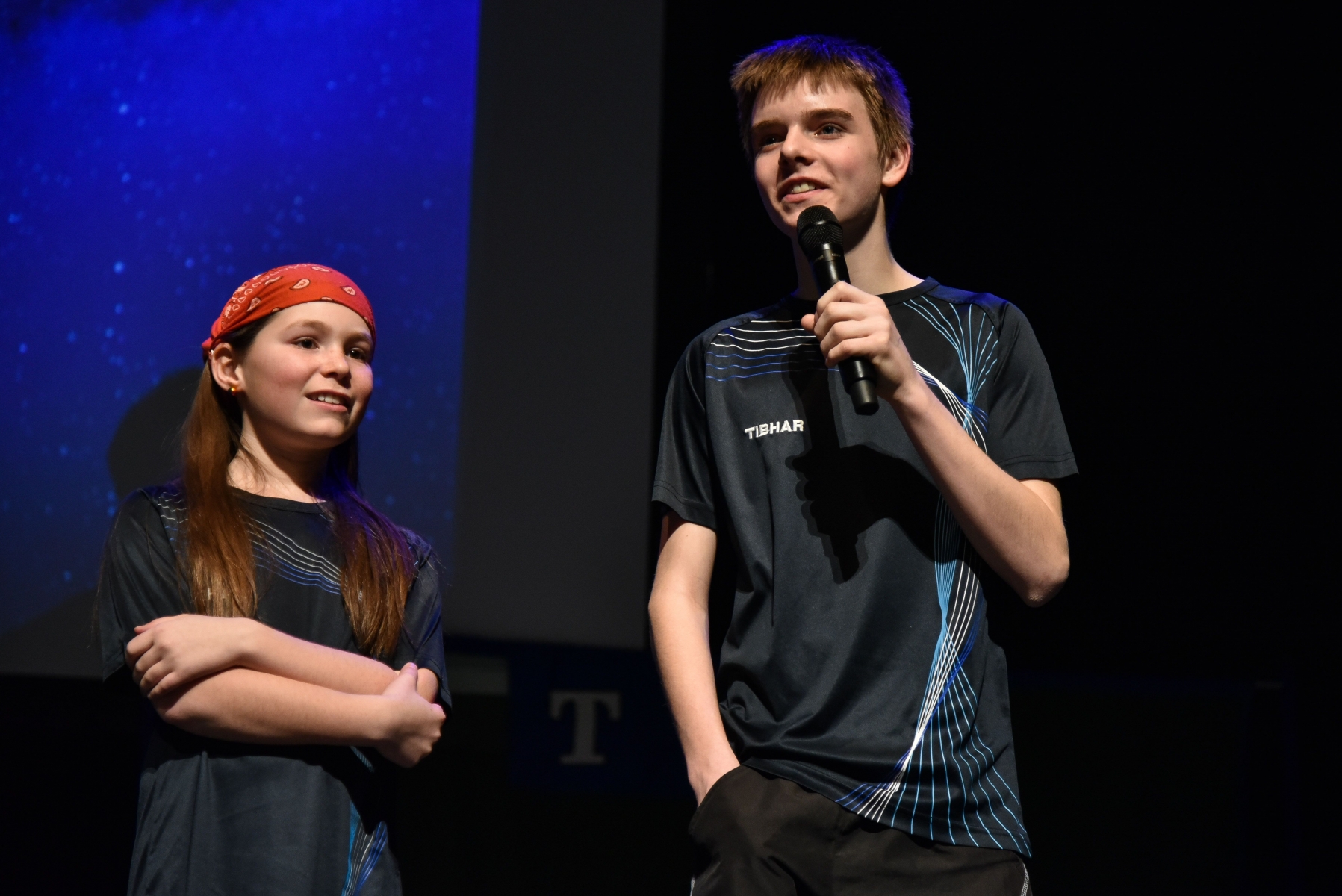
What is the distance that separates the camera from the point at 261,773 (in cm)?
142

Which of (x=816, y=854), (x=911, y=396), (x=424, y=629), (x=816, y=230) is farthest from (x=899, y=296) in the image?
(x=424, y=629)

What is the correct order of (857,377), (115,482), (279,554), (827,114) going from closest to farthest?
(857,377)
(827,114)
(279,554)
(115,482)

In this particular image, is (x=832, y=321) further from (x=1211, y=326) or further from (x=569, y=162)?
(x=1211, y=326)

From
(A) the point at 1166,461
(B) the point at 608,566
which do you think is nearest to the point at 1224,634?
(A) the point at 1166,461

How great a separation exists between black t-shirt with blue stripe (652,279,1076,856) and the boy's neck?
0.03 m

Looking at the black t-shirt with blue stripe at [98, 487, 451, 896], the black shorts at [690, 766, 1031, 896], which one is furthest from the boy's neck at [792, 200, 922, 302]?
the black t-shirt with blue stripe at [98, 487, 451, 896]

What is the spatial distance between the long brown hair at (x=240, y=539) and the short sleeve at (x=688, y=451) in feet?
1.45

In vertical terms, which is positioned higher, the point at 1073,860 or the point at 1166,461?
the point at 1166,461

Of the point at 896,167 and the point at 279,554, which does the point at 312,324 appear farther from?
the point at 896,167

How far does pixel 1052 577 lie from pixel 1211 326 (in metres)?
1.60

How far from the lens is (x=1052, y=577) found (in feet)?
4.10

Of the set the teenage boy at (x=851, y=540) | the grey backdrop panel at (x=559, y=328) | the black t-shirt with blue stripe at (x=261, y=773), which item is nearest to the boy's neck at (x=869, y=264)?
the teenage boy at (x=851, y=540)

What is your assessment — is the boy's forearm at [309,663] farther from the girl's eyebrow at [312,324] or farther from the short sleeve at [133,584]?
the girl's eyebrow at [312,324]

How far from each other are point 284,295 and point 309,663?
1.86ft
